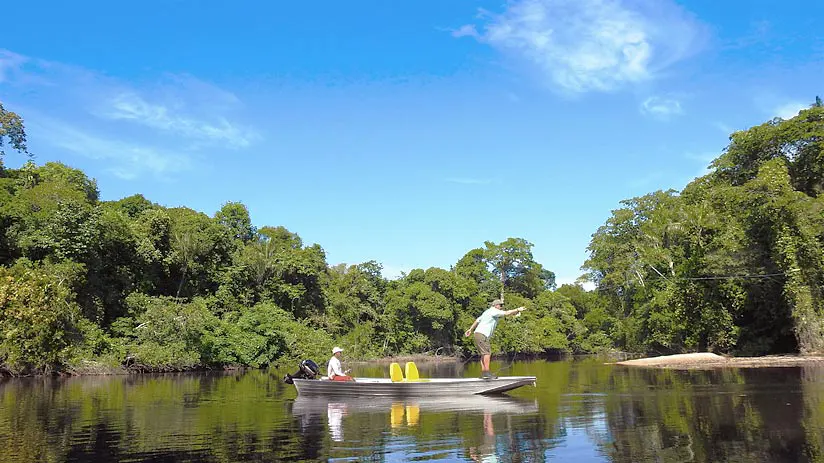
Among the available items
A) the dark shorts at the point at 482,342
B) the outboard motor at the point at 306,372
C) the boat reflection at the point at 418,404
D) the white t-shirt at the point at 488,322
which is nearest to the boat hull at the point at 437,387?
the boat reflection at the point at 418,404

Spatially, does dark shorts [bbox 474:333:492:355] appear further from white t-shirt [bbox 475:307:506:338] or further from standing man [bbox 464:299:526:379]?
white t-shirt [bbox 475:307:506:338]

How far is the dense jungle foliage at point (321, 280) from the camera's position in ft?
106

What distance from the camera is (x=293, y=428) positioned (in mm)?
11180

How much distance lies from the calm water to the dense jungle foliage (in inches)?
719

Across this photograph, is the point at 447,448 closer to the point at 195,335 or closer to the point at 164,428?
the point at 164,428

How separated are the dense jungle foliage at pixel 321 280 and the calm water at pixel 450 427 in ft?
59.9

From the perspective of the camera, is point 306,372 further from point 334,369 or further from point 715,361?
point 715,361

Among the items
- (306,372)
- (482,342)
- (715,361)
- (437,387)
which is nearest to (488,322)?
(482,342)

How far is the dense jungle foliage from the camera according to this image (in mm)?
32375

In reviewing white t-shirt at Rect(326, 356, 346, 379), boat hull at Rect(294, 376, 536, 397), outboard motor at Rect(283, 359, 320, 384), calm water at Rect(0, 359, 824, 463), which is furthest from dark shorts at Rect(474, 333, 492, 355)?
outboard motor at Rect(283, 359, 320, 384)

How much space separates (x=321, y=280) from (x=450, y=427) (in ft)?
165

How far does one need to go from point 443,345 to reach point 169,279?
29196 millimetres

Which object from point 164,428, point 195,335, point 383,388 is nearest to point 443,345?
point 195,335

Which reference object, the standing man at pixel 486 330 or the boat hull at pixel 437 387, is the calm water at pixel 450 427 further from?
the standing man at pixel 486 330
